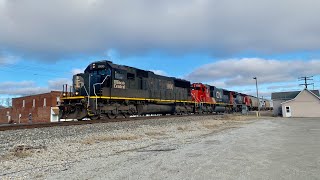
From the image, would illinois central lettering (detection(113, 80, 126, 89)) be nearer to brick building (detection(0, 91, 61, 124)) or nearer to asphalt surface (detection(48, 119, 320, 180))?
asphalt surface (detection(48, 119, 320, 180))

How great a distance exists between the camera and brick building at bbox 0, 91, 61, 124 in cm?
5384

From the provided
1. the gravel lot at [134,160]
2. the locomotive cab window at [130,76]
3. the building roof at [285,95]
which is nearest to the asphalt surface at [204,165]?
the gravel lot at [134,160]

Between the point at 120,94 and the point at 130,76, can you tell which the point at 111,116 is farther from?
the point at 130,76

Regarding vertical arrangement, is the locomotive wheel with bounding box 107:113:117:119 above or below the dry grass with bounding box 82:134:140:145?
above

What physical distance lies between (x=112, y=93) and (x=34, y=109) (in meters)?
46.1

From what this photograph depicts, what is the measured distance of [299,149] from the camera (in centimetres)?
988

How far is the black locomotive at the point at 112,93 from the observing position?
1831cm

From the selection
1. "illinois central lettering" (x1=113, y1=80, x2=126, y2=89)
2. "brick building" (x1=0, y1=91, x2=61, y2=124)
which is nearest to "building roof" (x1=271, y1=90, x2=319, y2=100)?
"brick building" (x1=0, y1=91, x2=61, y2=124)

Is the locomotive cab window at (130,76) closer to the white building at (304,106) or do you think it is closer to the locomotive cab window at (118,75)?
the locomotive cab window at (118,75)

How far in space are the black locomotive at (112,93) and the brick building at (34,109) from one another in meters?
30.9

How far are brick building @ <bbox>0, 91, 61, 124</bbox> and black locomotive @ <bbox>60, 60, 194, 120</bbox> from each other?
3086 centimetres

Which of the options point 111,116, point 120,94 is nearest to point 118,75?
point 120,94

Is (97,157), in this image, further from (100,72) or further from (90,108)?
(100,72)

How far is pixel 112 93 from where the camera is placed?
1964 centimetres
